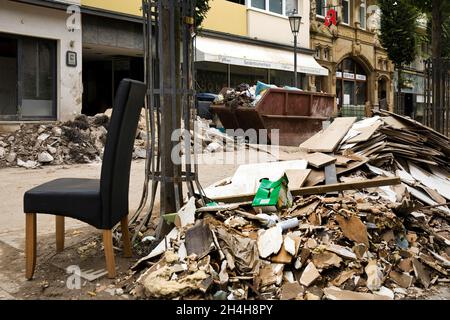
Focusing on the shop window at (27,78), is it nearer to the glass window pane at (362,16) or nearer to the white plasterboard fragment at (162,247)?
the white plasterboard fragment at (162,247)

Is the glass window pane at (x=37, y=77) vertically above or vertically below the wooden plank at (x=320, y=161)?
above

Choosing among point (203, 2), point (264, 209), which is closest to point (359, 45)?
point (203, 2)

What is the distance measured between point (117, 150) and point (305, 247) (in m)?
1.53

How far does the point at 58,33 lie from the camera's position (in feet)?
45.0

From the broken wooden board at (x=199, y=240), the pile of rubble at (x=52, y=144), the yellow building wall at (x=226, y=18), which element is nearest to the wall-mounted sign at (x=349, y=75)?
the yellow building wall at (x=226, y=18)

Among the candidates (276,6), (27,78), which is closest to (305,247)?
(27,78)

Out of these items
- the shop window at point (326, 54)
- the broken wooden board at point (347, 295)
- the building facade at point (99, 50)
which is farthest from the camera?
the shop window at point (326, 54)

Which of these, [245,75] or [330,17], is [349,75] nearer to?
[330,17]

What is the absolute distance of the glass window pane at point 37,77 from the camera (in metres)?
13.1

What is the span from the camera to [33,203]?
3.48 meters

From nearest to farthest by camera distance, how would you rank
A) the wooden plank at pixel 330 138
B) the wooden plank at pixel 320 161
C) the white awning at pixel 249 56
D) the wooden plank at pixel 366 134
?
1. the wooden plank at pixel 320 161
2. the wooden plank at pixel 366 134
3. the wooden plank at pixel 330 138
4. the white awning at pixel 249 56

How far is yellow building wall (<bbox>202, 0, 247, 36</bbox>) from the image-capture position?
18.7m

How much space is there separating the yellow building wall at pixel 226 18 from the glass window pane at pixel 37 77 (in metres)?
6.59
